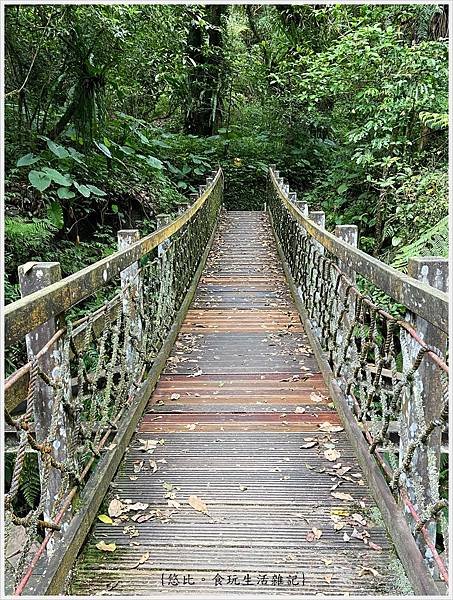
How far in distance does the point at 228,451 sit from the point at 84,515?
104 cm

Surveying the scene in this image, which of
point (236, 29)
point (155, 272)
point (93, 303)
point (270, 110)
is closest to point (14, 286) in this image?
point (93, 303)

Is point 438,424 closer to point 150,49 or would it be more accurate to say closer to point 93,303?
point 93,303

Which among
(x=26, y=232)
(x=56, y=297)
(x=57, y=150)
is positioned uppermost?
(x=57, y=150)

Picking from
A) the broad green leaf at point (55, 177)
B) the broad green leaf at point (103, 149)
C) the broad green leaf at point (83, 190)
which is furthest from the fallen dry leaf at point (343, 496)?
the broad green leaf at point (103, 149)

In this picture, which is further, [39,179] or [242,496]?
[39,179]

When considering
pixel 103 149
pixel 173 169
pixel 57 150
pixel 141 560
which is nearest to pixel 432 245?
pixel 141 560

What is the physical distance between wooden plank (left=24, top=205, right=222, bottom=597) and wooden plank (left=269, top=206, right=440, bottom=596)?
50.6 inches

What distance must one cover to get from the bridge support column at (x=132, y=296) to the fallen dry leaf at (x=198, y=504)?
1160 millimetres

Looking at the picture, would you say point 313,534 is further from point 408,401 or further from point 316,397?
point 316,397

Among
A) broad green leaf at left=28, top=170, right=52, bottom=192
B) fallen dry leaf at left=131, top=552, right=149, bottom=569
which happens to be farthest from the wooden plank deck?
broad green leaf at left=28, top=170, right=52, bottom=192

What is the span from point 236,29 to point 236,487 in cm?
2179

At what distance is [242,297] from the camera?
281 inches

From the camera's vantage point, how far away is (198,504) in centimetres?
275

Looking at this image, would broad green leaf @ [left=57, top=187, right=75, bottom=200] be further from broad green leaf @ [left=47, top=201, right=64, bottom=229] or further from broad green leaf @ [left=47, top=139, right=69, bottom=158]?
broad green leaf @ [left=47, top=139, right=69, bottom=158]
